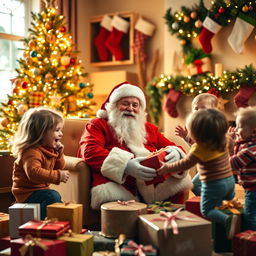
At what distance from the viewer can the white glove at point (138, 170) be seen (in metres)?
2.72

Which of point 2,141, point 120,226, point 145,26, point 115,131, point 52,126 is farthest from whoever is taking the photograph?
point 145,26

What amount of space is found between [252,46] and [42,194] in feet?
11.4

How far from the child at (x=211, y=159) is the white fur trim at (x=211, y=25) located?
3.30m

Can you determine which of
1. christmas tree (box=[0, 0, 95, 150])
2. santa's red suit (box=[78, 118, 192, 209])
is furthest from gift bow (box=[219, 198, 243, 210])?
christmas tree (box=[0, 0, 95, 150])

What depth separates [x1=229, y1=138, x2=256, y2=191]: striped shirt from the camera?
7.16ft

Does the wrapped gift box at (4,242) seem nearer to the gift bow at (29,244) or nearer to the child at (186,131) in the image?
the gift bow at (29,244)

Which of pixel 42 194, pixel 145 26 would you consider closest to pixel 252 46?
pixel 145 26

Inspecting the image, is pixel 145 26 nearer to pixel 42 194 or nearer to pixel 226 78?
pixel 226 78

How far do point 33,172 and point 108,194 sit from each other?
21.6 inches

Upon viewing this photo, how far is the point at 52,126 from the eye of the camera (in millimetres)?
2627

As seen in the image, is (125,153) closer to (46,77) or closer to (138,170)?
(138,170)

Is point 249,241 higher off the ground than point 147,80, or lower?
lower

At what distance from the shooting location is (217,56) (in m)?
5.37

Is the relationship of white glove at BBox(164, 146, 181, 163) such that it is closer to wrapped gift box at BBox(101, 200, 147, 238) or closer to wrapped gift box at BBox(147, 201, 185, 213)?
wrapped gift box at BBox(147, 201, 185, 213)
